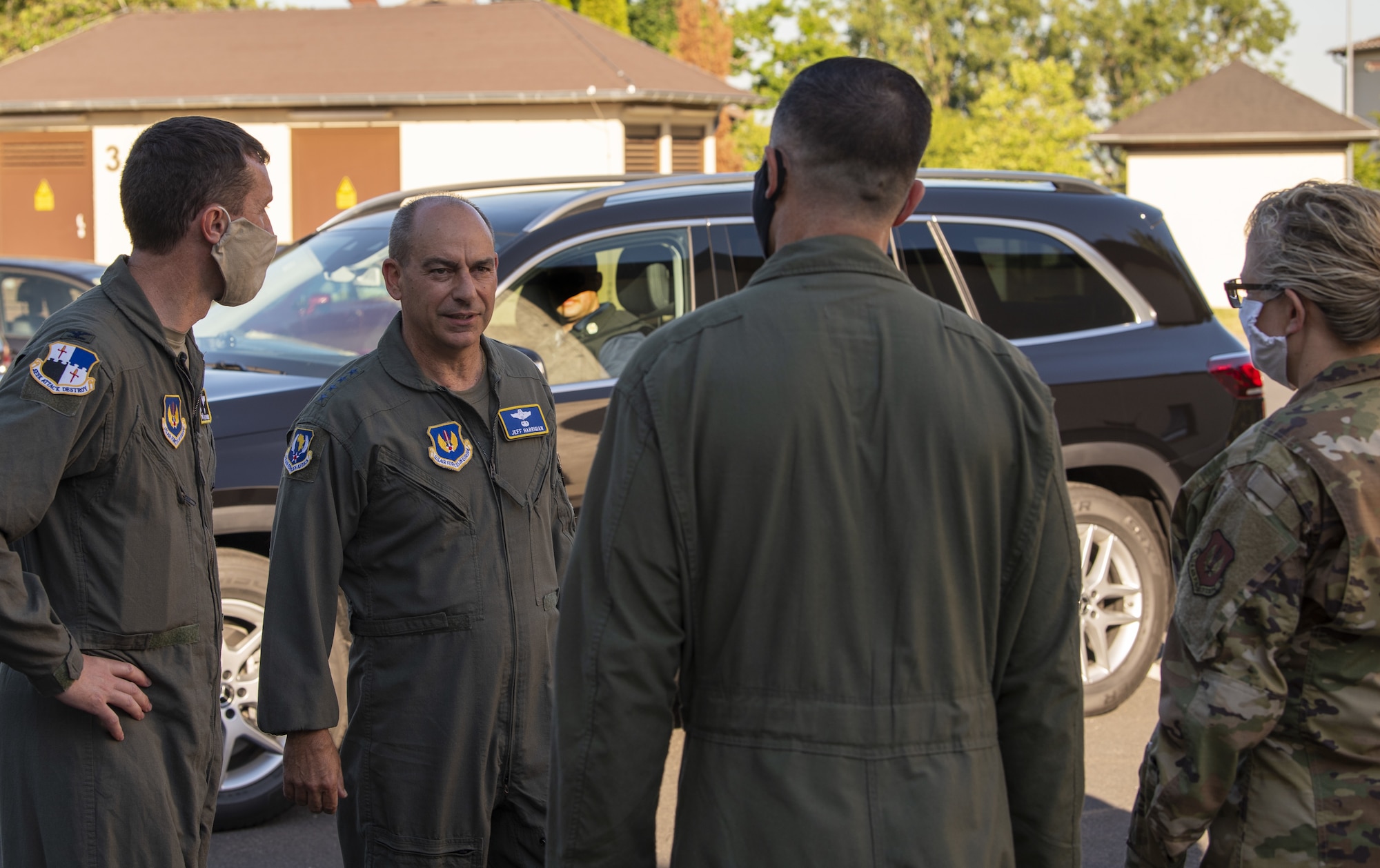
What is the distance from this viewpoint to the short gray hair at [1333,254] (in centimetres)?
229

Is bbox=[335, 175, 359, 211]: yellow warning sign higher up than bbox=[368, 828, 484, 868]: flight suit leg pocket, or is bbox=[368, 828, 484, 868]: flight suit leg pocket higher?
bbox=[335, 175, 359, 211]: yellow warning sign

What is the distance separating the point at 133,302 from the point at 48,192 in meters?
24.1

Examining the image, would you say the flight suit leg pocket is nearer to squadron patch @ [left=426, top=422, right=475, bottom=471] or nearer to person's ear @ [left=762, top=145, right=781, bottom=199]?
squadron patch @ [left=426, top=422, right=475, bottom=471]

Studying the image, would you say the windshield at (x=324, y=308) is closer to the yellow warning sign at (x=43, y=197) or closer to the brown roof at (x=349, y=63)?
the brown roof at (x=349, y=63)

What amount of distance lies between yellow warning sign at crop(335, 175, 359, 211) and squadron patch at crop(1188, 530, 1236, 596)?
833 inches

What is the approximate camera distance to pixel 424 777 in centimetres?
284

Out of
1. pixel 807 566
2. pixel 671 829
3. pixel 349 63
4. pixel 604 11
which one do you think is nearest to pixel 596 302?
pixel 671 829

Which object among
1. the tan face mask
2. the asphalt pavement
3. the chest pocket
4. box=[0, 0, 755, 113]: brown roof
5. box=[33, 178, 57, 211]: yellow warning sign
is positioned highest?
box=[0, 0, 755, 113]: brown roof

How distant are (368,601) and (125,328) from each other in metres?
0.78

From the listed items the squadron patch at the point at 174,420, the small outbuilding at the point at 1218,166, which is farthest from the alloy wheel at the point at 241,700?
the small outbuilding at the point at 1218,166

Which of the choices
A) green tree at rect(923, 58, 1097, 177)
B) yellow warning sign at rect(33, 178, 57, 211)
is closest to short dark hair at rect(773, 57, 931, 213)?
yellow warning sign at rect(33, 178, 57, 211)

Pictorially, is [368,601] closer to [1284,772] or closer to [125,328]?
[125,328]

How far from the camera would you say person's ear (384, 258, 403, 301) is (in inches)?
124

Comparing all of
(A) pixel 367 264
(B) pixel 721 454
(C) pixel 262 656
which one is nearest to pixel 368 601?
(C) pixel 262 656
